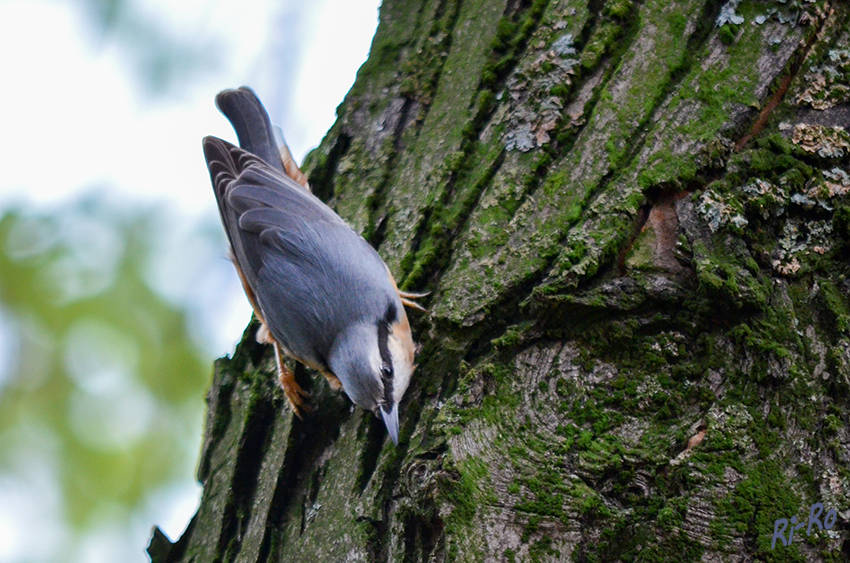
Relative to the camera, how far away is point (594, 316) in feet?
4.76

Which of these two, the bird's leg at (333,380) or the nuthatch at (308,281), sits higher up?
the nuthatch at (308,281)

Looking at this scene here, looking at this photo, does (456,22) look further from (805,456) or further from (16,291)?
(16,291)

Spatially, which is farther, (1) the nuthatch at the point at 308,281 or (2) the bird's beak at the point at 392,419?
(1) the nuthatch at the point at 308,281

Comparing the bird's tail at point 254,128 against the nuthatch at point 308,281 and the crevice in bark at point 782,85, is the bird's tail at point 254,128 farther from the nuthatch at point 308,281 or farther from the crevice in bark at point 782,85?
the crevice in bark at point 782,85

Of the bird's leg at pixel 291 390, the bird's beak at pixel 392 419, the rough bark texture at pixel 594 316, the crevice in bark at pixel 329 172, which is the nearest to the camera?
the rough bark texture at pixel 594 316

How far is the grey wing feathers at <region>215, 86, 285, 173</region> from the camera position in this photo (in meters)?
2.94

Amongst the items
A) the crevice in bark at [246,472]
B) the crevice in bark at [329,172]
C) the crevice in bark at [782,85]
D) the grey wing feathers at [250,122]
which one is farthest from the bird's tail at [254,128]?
the crevice in bark at [782,85]

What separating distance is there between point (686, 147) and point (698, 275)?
368 mm

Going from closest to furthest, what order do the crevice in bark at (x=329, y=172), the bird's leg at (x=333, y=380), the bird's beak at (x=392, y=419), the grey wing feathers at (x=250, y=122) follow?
the bird's beak at (x=392, y=419), the bird's leg at (x=333, y=380), the crevice in bark at (x=329, y=172), the grey wing feathers at (x=250, y=122)

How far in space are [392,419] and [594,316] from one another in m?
0.49

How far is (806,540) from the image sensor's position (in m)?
1.13

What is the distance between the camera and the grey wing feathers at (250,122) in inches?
116

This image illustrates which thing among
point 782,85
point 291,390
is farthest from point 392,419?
point 782,85

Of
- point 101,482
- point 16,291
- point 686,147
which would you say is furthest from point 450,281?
point 16,291
